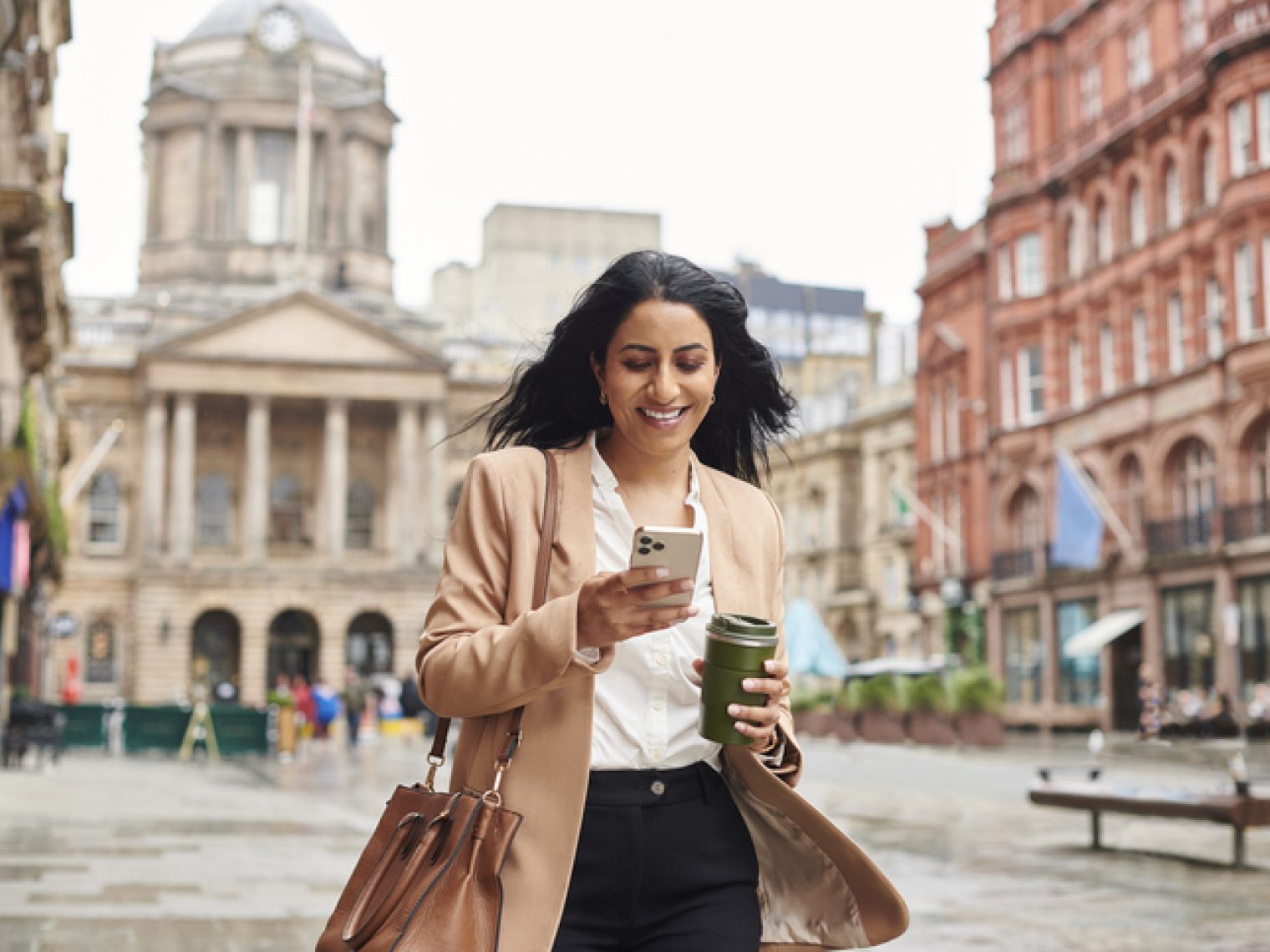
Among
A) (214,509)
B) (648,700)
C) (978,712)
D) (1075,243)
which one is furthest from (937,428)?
(648,700)

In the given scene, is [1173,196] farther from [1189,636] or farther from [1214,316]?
[1189,636]

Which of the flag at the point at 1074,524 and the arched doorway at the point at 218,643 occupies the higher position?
the flag at the point at 1074,524

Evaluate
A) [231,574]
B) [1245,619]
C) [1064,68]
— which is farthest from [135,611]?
[1245,619]

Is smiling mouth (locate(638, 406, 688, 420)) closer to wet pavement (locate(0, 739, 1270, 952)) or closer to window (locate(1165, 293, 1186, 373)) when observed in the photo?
wet pavement (locate(0, 739, 1270, 952))

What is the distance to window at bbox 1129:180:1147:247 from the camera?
44250 millimetres

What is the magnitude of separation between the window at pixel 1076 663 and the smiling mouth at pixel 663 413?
4401 cm

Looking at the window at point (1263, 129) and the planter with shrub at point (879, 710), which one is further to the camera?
the planter with shrub at point (879, 710)

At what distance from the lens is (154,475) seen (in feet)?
242

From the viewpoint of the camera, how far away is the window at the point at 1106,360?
1809 inches

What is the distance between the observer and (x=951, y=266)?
53969 millimetres

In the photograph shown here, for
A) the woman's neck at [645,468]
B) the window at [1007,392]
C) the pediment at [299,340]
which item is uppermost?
the pediment at [299,340]

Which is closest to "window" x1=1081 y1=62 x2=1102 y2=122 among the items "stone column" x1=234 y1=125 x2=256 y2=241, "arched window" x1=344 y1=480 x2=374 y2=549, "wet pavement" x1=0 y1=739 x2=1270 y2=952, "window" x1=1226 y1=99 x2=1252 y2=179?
"window" x1=1226 y1=99 x2=1252 y2=179

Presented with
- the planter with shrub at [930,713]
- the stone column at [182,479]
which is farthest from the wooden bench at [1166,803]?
the stone column at [182,479]

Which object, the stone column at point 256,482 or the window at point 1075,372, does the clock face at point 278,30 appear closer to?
the stone column at point 256,482
